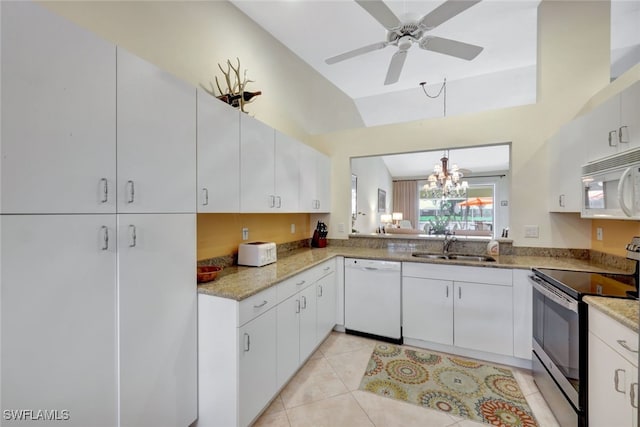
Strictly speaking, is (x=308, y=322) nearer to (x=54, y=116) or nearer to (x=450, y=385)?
(x=450, y=385)

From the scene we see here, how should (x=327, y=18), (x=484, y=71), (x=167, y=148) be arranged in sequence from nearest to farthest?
(x=167, y=148)
(x=327, y=18)
(x=484, y=71)

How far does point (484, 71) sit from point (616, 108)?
2581 millimetres

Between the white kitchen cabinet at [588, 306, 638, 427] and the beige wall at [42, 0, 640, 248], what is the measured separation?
1520 mm

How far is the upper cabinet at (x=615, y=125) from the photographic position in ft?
5.02

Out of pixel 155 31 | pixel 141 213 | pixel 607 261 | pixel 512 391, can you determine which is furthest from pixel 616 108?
pixel 155 31

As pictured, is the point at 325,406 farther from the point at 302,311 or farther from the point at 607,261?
the point at 607,261

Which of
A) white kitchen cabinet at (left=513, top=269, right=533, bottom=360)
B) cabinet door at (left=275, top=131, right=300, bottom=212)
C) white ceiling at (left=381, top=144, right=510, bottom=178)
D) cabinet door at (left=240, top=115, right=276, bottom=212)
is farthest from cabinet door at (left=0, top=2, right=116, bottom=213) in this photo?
white ceiling at (left=381, top=144, right=510, bottom=178)

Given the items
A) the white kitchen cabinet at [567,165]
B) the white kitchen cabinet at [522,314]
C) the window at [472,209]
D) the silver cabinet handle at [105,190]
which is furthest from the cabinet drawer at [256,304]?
the window at [472,209]

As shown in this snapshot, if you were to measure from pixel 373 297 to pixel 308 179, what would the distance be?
4.80ft

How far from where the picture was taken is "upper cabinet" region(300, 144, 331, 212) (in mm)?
2963

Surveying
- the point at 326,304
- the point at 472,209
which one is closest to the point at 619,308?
the point at 326,304

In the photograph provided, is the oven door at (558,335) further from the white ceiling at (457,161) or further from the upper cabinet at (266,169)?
the white ceiling at (457,161)

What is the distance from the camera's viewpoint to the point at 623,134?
1.61 m

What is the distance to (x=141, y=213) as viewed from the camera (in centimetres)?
131
